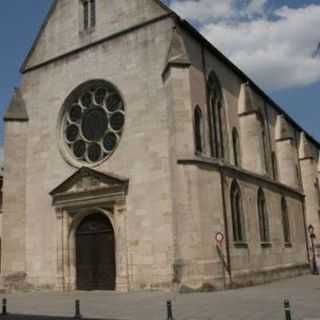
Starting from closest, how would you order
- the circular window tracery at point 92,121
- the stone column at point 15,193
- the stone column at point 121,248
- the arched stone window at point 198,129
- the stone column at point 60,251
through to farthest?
the stone column at point 121,248 → the arched stone window at point 198,129 → the stone column at point 60,251 → the circular window tracery at point 92,121 → the stone column at point 15,193

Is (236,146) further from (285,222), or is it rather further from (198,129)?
(285,222)

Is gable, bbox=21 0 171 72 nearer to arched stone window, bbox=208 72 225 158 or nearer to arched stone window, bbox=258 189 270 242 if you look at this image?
arched stone window, bbox=208 72 225 158

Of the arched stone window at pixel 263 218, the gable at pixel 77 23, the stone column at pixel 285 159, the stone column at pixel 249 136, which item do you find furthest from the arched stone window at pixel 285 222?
the gable at pixel 77 23

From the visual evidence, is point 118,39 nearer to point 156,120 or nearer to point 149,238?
point 156,120

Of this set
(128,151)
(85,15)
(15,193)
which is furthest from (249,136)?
(15,193)

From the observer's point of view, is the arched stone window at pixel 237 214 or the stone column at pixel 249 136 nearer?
the arched stone window at pixel 237 214

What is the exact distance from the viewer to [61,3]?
23.5m

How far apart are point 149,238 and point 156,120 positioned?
4.60 metres

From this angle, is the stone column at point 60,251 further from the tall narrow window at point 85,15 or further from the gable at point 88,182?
the tall narrow window at point 85,15

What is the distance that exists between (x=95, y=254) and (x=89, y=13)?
1110 centimetres

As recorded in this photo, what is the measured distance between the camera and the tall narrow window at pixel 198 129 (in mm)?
18953

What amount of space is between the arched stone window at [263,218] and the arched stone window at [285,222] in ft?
8.79

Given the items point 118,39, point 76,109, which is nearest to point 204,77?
point 118,39

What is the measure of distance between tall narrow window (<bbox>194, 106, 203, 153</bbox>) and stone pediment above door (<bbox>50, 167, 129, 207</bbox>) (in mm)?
3135
